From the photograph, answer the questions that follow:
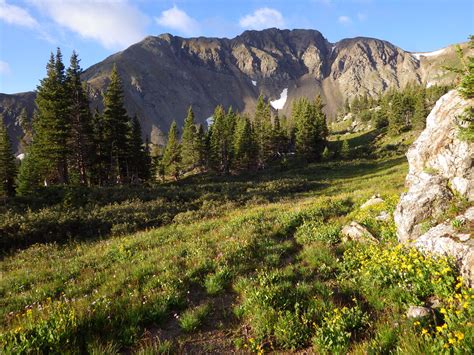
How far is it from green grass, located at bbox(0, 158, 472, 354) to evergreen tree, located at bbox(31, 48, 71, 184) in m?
24.4

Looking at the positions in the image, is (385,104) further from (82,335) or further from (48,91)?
(82,335)

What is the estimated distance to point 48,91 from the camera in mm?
34375

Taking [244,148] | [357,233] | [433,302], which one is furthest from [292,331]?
[244,148]

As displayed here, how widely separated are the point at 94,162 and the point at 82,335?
40350mm

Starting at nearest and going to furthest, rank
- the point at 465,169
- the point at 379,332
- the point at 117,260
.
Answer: the point at 379,332 < the point at 465,169 < the point at 117,260

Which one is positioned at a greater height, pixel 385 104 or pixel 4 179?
pixel 385 104

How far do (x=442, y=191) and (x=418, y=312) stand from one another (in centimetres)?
504

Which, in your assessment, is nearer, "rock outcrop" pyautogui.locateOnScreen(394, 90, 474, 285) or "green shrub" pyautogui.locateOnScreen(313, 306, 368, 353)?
"green shrub" pyautogui.locateOnScreen(313, 306, 368, 353)

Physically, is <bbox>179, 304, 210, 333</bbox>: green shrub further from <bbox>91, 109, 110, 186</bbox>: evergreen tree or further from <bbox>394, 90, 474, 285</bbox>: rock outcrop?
<bbox>91, 109, 110, 186</bbox>: evergreen tree

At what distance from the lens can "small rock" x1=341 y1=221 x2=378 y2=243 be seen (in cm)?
980

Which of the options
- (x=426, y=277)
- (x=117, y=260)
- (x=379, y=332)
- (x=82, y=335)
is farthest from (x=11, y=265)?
(x=426, y=277)

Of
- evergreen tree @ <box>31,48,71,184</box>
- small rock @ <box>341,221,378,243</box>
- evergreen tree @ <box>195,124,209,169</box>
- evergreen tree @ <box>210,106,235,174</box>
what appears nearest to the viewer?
small rock @ <box>341,221,378,243</box>

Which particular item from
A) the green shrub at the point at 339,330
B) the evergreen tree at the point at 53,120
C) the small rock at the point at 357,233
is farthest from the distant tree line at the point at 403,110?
the green shrub at the point at 339,330

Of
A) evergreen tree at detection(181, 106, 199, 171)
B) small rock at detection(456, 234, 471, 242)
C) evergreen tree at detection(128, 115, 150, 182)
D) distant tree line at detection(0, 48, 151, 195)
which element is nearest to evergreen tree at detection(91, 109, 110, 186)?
distant tree line at detection(0, 48, 151, 195)
